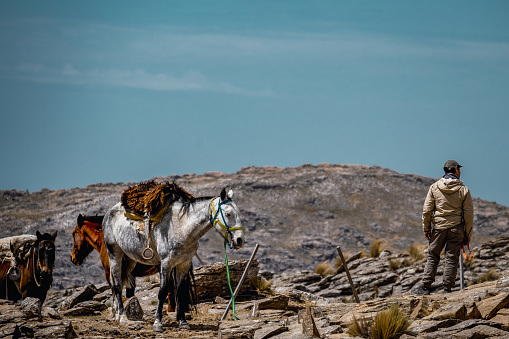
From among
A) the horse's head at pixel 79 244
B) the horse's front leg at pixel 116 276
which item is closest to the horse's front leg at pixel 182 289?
the horse's front leg at pixel 116 276

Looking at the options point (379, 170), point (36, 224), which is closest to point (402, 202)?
point (379, 170)

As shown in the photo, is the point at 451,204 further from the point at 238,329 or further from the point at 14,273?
the point at 14,273

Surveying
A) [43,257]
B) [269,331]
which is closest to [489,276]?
[269,331]

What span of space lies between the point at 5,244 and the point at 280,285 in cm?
1063

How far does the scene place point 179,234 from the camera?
12.9m

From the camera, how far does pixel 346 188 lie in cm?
9906

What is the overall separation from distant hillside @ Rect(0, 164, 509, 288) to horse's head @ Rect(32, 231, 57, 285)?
167ft

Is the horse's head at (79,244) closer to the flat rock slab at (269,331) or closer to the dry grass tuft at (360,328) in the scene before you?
the flat rock slab at (269,331)

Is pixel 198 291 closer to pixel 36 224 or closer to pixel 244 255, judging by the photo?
pixel 244 255

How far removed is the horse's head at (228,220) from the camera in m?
12.3

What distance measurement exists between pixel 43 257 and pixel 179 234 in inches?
128

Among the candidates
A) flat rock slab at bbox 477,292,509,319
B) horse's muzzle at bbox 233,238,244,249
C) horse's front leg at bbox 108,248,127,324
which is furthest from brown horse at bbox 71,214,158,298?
flat rock slab at bbox 477,292,509,319

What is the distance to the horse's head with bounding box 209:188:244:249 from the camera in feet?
40.3

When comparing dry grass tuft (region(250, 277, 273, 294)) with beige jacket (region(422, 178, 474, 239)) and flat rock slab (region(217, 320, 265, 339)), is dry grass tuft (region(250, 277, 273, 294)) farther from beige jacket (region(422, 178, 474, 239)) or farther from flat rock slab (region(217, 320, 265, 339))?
flat rock slab (region(217, 320, 265, 339))
